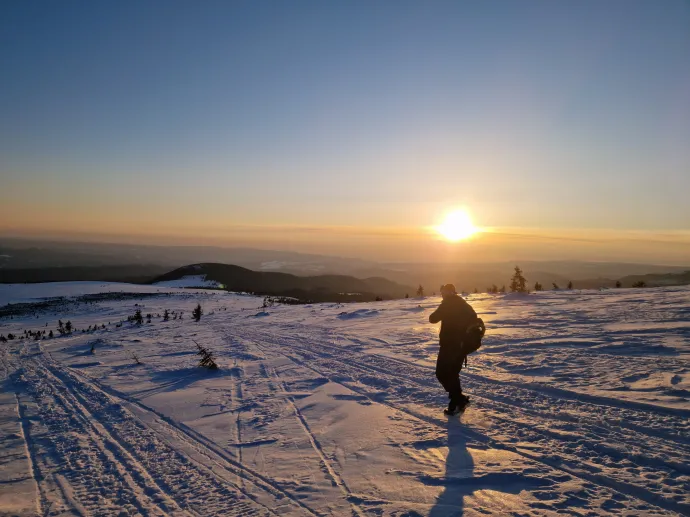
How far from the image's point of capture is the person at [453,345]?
6273 millimetres

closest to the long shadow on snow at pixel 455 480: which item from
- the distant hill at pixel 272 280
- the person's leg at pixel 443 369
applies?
the person's leg at pixel 443 369

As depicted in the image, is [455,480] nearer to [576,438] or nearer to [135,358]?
[576,438]

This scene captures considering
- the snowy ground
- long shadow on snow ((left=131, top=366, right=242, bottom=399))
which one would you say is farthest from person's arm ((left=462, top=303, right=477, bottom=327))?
long shadow on snow ((left=131, top=366, right=242, bottom=399))

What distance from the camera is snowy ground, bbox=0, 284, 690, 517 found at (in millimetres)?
4160

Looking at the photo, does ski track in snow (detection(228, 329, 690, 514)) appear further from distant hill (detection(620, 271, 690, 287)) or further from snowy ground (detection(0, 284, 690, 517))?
distant hill (detection(620, 271, 690, 287))

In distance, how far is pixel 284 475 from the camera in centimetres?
470

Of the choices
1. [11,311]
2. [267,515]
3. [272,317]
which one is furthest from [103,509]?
[11,311]

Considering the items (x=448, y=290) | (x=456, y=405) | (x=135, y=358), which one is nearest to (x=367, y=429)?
(x=456, y=405)

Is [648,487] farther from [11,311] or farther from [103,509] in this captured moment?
[11,311]

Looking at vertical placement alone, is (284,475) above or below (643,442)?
below

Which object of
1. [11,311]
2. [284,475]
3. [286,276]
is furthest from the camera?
[286,276]

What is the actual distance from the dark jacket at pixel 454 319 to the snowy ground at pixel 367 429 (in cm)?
111

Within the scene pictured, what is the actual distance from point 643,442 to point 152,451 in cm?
611

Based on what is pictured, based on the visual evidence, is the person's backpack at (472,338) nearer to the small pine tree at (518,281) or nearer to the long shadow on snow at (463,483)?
the long shadow on snow at (463,483)
